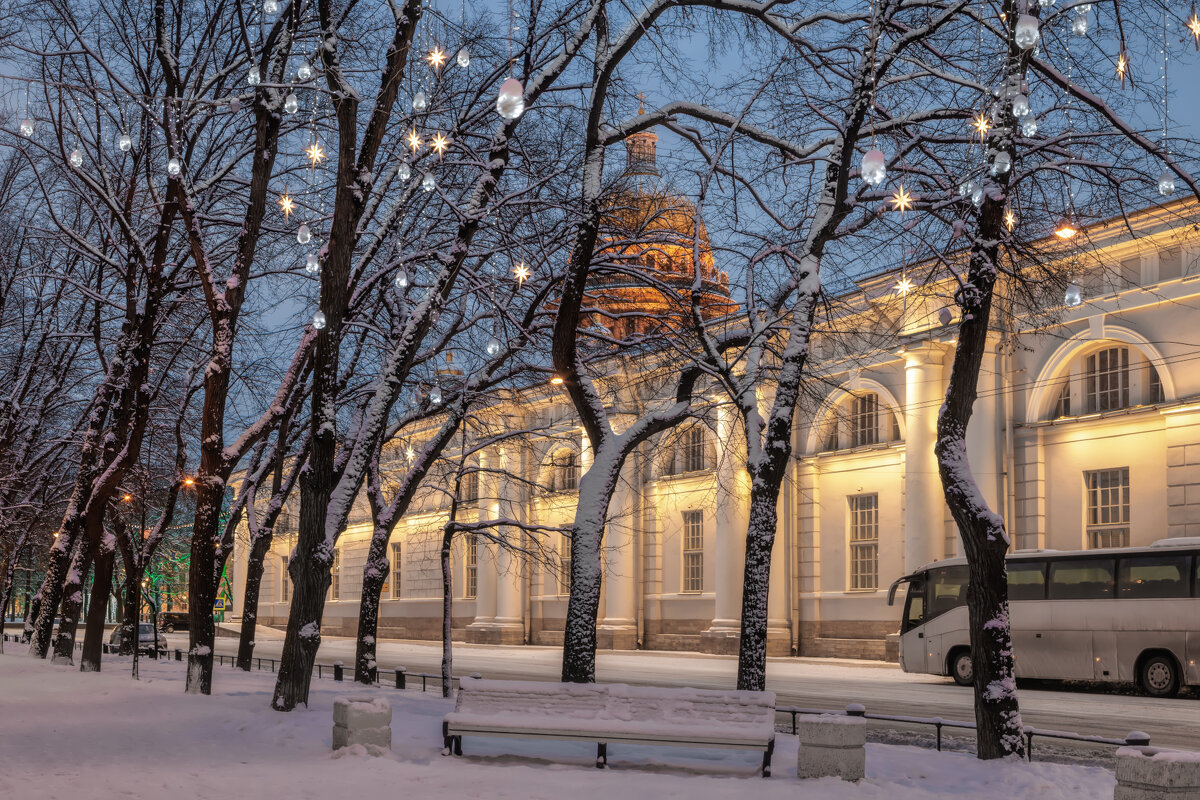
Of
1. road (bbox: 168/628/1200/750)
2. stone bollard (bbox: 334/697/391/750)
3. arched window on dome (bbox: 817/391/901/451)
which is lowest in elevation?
road (bbox: 168/628/1200/750)

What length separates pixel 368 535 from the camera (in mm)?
65500

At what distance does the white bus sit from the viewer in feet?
80.4

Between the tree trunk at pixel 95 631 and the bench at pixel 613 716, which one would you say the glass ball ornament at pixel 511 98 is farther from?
the tree trunk at pixel 95 631

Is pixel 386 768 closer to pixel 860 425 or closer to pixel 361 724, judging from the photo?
pixel 361 724

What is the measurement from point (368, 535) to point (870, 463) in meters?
34.5

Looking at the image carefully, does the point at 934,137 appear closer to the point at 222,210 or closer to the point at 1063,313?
the point at 222,210

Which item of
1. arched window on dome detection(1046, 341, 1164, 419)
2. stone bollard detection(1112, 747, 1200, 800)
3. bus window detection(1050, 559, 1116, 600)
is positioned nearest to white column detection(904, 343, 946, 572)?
arched window on dome detection(1046, 341, 1164, 419)

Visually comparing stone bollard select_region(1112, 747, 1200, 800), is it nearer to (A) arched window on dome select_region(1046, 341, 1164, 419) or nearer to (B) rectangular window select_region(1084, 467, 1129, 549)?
(A) arched window on dome select_region(1046, 341, 1164, 419)

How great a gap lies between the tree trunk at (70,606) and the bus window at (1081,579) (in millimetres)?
20079

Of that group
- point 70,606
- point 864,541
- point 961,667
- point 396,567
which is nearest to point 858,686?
point 961,667

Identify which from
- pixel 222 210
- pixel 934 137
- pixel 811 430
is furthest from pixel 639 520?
pixel 934 137

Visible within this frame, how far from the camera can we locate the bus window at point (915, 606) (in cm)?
2998

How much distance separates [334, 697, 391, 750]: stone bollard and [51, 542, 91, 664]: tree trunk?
13099 millimetres

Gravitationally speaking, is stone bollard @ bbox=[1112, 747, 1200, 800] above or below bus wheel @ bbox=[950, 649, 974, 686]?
above
